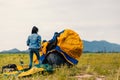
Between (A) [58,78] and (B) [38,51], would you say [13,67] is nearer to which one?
(B) [38,51]

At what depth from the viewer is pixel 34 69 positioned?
659 inches

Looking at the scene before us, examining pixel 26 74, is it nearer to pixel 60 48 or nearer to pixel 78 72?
pixel 78 72

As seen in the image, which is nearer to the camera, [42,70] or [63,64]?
[42,70]

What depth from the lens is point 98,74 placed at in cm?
1736

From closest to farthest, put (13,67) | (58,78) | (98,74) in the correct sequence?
(58,78) < (98,74) < (13,67)

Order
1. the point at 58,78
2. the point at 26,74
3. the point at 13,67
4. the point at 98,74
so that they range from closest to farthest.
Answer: the point at 58,78, the point at 26,74, the point at 98,74, the point at 13,67

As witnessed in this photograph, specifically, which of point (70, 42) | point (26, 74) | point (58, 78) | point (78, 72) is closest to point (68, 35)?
point (70, 42)

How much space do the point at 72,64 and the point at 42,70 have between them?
342cm

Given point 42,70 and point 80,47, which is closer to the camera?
point 42,70

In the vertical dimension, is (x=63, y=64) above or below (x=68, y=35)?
below

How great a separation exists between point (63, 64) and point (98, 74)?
8.80 feet

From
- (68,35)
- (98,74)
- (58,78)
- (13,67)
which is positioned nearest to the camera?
(58,78)

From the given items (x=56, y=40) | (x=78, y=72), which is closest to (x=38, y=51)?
(x=56, y=40)

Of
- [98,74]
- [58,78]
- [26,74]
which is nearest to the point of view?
[58,78]
